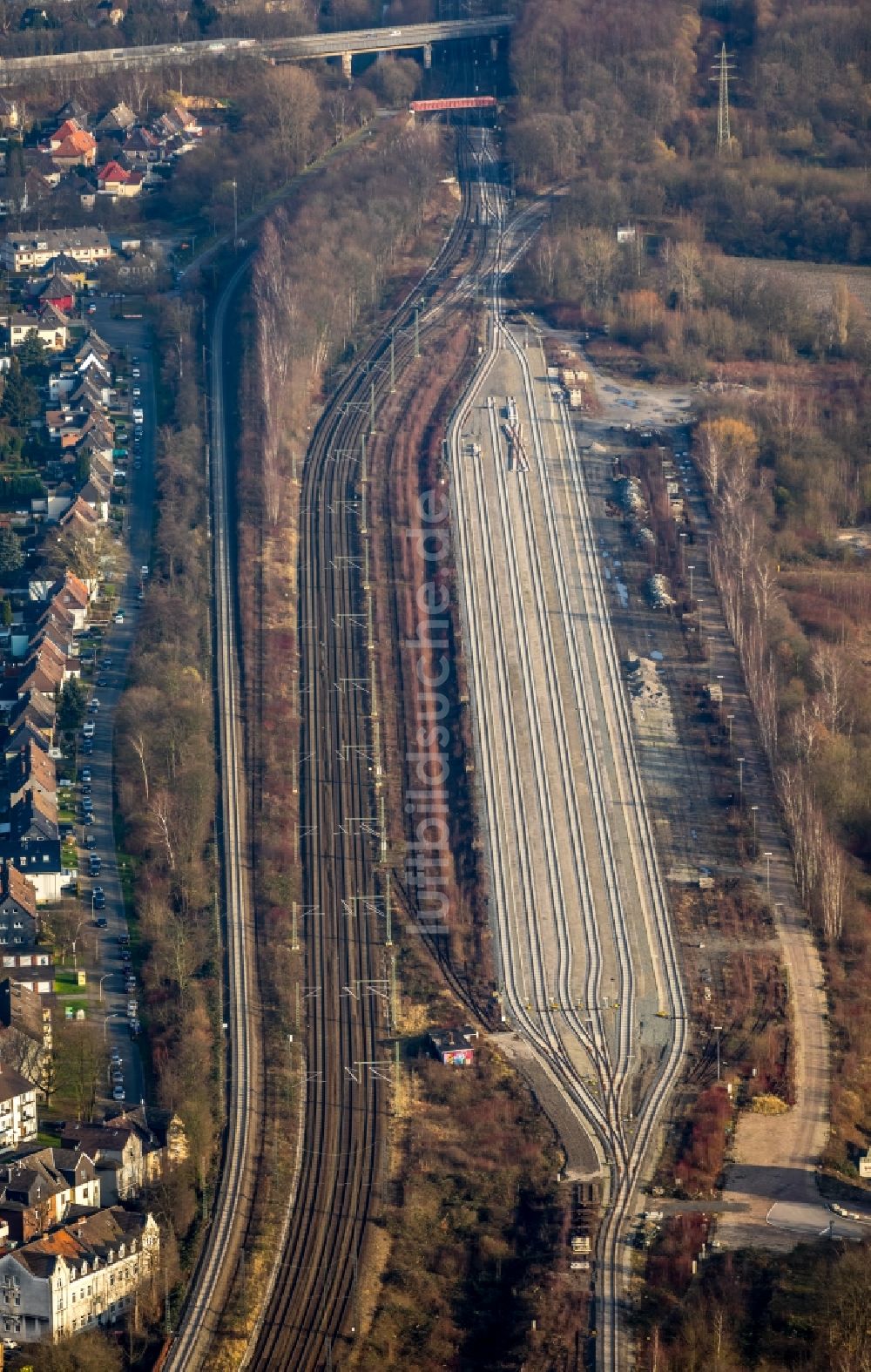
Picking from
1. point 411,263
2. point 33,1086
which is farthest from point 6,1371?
point 411,263

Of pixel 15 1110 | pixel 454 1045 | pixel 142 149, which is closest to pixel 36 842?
pixel 15 1110

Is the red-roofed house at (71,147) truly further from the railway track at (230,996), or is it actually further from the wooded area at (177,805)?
the railway track at (230,996)

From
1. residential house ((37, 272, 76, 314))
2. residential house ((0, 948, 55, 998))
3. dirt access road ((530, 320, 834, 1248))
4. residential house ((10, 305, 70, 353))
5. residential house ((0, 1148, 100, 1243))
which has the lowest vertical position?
dirt access road ((530, 320, 834, 1248))

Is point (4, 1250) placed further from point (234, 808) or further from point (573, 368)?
point (573, 368)

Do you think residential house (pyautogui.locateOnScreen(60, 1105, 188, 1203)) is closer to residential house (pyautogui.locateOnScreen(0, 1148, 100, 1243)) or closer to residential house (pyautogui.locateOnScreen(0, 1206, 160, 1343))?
residential house (pyautogui.locateOnScreen(0, 1148, 100, 1243))

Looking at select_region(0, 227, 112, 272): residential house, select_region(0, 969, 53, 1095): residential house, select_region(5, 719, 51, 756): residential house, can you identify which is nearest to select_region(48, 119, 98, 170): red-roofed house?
select_region(0, 227, 112, 272): residential house

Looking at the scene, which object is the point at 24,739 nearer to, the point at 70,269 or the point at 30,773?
the point at 30,773
